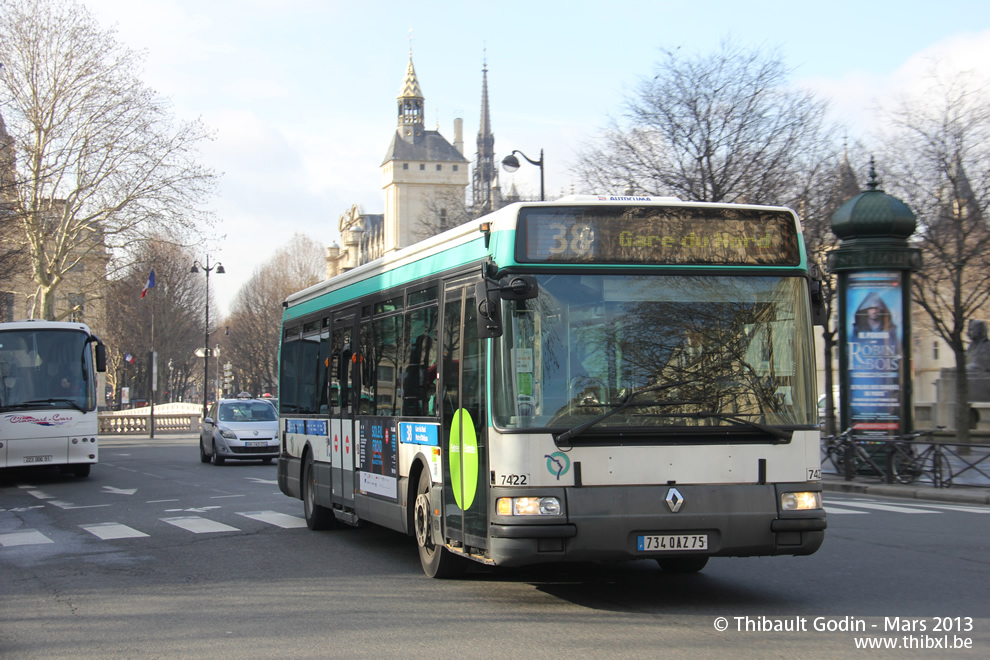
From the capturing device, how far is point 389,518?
10008 millimetres

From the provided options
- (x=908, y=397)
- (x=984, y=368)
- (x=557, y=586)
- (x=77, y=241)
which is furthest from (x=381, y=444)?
(x=77, y=241)

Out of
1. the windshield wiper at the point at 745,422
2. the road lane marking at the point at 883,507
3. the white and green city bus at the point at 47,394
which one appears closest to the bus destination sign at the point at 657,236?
the windshield wiper at the point at 745,422

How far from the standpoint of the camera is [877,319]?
20.0 metres

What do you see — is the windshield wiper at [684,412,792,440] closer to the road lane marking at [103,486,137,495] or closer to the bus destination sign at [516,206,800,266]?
the bus destination sign at [516,206,800,266]

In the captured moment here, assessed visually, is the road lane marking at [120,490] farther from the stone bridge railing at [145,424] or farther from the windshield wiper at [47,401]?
the stone bridge railing at [145,424]

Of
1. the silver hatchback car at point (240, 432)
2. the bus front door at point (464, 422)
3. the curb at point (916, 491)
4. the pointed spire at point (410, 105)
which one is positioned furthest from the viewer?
the pointed spire at point (410, 105)

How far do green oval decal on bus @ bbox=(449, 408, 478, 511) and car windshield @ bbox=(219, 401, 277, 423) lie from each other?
68.4 feet

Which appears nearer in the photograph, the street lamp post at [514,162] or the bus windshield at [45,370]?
the bus windshield at [45,370]

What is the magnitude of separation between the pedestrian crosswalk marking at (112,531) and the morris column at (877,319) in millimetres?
13004

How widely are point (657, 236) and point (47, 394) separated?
59.7 ft

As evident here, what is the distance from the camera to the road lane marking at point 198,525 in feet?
42.5

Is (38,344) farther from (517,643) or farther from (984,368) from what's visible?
(984,368)

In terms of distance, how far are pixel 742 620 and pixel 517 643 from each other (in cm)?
162

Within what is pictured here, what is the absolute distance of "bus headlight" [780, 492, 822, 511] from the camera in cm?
742
